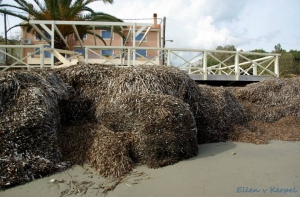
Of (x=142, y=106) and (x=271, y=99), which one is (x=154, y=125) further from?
(x=271, y=99)

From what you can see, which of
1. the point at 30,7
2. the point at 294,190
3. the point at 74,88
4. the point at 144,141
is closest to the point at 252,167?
the point at 294,190

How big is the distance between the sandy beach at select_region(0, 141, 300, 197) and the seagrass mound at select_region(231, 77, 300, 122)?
3126 mm

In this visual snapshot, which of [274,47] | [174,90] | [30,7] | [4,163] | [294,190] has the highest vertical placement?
[274,47]

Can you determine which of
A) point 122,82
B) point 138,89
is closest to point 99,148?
point 138,89

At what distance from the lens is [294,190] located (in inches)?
120

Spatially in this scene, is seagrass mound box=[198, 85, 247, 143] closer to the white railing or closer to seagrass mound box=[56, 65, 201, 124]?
seagrass mound box=[56, 65, 201, 124]

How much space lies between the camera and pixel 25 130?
3553mm

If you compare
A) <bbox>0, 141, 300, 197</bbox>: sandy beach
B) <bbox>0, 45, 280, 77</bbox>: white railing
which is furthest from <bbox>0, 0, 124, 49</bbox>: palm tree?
<bbox>0, 141, 300, 197</bbox>: sandy beach

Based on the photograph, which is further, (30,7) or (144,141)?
(30,7)

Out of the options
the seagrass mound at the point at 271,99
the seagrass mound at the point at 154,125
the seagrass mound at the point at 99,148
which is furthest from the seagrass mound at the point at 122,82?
the seagrass mound at the point at 271,99

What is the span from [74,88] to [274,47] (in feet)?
169

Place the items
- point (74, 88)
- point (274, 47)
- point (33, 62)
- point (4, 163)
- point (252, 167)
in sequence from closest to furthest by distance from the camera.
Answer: point (4, 163) < point (252, 167) < point (74, 88) < point (33, 62) < point (274, 47)

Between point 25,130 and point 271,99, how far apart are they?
716cm

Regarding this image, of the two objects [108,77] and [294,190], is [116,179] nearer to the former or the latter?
[294,190]
